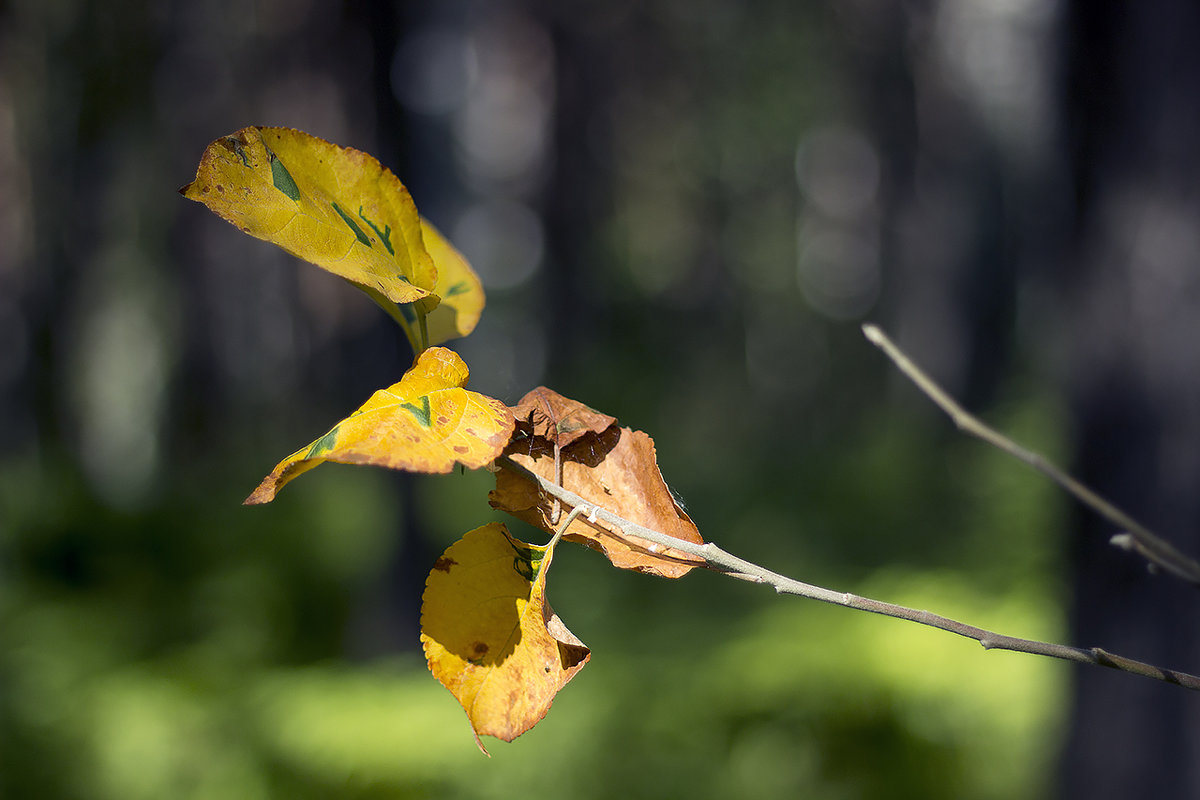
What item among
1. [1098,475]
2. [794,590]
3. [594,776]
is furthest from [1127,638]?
[794,590]

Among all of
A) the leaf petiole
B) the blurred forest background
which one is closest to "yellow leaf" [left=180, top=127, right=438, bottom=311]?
the leaf petiole

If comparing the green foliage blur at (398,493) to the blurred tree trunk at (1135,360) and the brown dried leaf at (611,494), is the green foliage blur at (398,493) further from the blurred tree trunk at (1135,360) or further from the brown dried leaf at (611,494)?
→ the blurred tree trunk at (1135,360)

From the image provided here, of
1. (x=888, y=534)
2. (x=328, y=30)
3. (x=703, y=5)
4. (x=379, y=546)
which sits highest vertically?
(x=703, y=5)

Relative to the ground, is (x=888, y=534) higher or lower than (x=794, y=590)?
lower

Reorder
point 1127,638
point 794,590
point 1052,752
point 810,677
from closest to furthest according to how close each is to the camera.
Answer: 1. point 794,590
2. point 1127,638
3. point 1052,752
4. point 810,677

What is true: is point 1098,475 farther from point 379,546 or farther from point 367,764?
point 379,546

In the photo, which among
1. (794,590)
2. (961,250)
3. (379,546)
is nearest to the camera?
(794,590)

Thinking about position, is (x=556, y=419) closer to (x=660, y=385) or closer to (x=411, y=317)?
(x=411, y=317)
